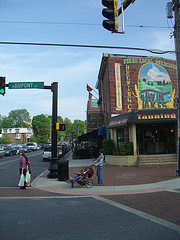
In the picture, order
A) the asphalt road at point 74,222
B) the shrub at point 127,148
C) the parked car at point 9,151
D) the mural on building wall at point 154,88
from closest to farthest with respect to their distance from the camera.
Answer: the asphalt road at point 74,222 < the shrub at point 127,148 < the mural on building wall at point 154,88 < the parked car at point 9,151

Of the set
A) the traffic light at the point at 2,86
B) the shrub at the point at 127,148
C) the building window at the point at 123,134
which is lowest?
the shrub at the point at 127,148

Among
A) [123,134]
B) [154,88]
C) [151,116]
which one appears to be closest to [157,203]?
[151,116]

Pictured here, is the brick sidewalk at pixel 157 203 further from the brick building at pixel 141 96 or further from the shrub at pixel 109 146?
the shrub at pixel 109 146

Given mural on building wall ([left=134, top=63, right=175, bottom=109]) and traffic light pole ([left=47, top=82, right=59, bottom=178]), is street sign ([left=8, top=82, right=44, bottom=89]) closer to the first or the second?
traffic light pole ([left=47, top=82, right=59, bottom=178])

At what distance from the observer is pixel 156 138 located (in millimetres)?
19297

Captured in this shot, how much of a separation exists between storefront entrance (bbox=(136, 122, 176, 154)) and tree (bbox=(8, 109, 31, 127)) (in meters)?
97.8

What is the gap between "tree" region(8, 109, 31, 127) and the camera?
362 ft

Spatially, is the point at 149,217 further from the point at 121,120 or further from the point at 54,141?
the point at 121,120

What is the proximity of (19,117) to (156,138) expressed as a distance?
326 feet

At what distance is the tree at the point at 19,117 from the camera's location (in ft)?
362

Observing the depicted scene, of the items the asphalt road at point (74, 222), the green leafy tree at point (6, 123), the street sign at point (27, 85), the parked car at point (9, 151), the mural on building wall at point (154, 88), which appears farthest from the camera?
the green leafy tree at point (6, 123)

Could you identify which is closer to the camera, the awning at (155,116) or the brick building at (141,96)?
the awning at (155,116)

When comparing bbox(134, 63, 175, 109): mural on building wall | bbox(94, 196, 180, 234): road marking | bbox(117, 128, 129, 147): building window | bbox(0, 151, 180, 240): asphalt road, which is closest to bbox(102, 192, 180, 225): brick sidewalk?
bbox(94, 196, 180, 234): road marking

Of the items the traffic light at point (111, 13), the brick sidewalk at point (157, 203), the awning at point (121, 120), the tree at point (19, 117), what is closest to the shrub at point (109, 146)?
the awning at point (121, 120)
